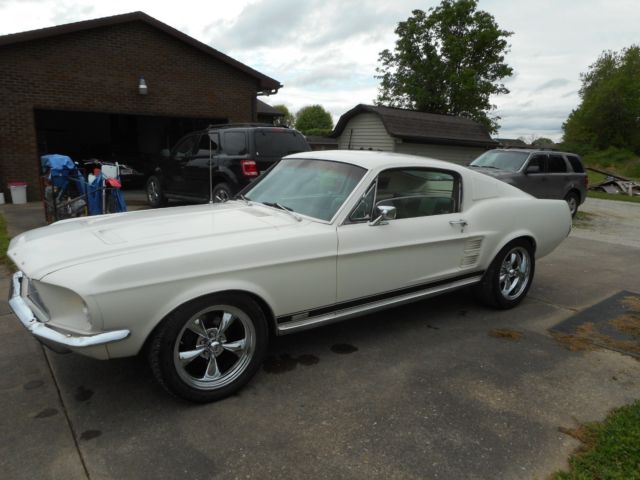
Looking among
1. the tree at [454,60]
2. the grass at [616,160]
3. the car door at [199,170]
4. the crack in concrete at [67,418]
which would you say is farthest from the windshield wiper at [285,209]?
the grass at [616,160]

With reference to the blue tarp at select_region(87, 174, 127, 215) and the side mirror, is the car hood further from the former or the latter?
the blue tarp at select_region(87, 174, 127, 215)

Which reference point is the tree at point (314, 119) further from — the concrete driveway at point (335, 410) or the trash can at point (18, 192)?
the concrete driveway at point (335, 410)

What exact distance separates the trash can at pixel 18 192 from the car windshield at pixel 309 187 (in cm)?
910

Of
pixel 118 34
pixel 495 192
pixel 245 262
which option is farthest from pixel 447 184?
pixel 118 34

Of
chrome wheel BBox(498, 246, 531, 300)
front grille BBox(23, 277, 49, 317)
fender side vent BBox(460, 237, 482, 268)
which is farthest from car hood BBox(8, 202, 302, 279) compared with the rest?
chrome wheel BBox(498, 246, 531, 300)

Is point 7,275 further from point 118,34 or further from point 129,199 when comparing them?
point 118,34

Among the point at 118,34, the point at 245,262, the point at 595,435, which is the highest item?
the point at 118,34

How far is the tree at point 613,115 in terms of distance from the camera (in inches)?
1788

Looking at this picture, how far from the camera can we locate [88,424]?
8.48ft

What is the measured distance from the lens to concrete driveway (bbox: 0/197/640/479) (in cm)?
231

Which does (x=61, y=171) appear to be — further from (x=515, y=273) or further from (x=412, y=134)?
(x=412, y=134)

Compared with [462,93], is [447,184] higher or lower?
lower

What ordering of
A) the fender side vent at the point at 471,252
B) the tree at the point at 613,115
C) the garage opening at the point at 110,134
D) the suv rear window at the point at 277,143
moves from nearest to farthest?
the fender side vent at the point at 471,252
the suv rear window at the point at 277,143
the garage opening at the point at 110,134
the tree at the point at 613,115

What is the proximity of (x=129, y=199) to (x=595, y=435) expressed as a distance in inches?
465
